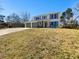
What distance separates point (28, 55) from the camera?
24.8ft

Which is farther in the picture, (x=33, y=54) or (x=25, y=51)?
(x=25, y=51)

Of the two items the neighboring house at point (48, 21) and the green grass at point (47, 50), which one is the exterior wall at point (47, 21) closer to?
the neighboring house at point (48, 21)

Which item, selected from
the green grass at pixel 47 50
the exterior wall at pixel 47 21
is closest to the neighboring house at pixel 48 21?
the exterior wall at pixel 47 21

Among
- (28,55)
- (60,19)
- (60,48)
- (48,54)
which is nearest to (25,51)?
(28,55)

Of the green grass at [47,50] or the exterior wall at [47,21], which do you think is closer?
the green grass at [47,50]

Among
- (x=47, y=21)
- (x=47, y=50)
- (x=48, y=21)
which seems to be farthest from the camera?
(x=47, y=21)

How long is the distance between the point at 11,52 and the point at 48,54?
2.55 meters

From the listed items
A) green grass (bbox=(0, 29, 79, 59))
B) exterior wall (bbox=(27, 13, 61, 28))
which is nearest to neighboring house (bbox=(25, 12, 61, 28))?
exterior wall (bbox=(27, 13, 61, 28))

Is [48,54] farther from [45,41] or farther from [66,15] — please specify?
[66,15]

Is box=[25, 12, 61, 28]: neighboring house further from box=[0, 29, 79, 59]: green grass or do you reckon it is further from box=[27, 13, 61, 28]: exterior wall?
box=[0, 29, 79, 59]: green grass

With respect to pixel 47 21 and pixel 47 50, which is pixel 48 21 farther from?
pixel 47 50

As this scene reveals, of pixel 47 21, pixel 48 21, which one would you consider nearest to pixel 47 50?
pixel 48 21

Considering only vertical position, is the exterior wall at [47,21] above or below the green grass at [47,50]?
above

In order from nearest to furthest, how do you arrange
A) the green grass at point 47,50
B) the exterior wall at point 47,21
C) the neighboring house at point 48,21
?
the green grass at point 47,50 < the neighboring house at point 48,21 < the exterior wall at point 47,21
